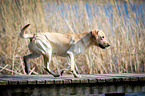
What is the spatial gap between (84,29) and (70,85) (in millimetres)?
1942

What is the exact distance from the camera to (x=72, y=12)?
13.6 feet

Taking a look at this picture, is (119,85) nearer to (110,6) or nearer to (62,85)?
(62,85)

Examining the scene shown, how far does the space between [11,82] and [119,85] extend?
1221 millimetres

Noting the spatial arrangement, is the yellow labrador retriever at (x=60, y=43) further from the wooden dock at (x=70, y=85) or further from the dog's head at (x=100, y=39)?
the wooden dock at (x=70, y=85)

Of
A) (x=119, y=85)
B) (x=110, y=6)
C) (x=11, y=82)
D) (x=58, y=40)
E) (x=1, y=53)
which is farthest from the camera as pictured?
(x=110, y=6)

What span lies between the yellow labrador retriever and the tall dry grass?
3.65ft

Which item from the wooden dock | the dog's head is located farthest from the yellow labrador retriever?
the wooden dock

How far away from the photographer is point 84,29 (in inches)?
160

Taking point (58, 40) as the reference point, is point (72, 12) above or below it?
above

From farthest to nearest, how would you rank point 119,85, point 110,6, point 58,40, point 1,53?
point 110,6 → point 1,53 → point 58,40 → point 119,85

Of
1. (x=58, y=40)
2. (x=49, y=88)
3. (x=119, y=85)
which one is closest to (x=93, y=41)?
(x=58, y=40)

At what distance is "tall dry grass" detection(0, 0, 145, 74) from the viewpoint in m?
3.94

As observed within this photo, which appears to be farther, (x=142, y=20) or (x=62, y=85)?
(x=142, y=20)

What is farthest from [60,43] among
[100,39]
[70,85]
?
[70,85]
